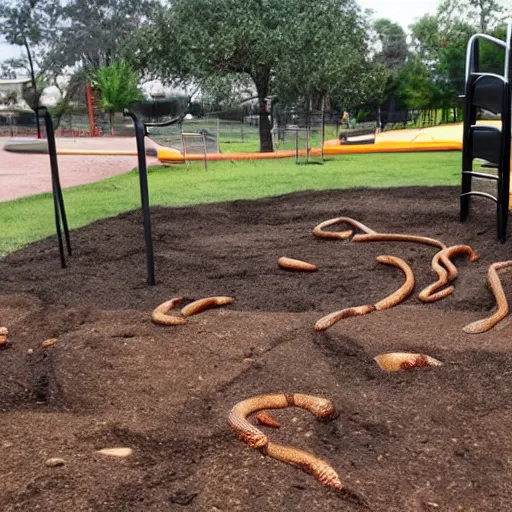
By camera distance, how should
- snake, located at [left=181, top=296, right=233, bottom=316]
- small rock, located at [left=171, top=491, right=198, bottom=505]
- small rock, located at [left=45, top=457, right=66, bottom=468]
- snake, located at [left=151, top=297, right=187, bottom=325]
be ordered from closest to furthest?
small rock, located at [left=171, top=491, right=198, bottom=505]
small rock, located at [left=45, top=457, right=66, bottom=468]
snake, located at [left=151, top=297, right=187, bottom=325]
snake, located at [left=181, top=296, right=233, bottom=316]

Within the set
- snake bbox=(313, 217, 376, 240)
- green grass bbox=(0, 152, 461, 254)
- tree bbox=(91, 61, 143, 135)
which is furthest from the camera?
tree bbox=(91, 61, 143, 135)

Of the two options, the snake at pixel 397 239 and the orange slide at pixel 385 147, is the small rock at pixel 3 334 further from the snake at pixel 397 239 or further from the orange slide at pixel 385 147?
the orange slide at pixel 385 147

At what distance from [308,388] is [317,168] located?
11.6 m

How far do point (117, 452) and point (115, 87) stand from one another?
42.4 metres

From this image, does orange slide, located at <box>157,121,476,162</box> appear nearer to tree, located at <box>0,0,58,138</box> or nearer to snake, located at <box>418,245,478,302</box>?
snake, located at <box>418,245,478,302</box>

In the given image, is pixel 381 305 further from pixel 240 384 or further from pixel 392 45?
pixel 392 45

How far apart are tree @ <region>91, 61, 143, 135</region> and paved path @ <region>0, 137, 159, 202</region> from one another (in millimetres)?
21286

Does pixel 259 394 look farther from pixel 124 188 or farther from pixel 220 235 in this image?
pixel 124 188

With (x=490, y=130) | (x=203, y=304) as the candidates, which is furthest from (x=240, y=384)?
(x=490, y=130)

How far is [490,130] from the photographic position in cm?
589

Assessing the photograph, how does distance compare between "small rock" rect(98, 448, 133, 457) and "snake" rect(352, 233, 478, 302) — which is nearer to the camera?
"small rock" rect(98, 448, 133, 457)

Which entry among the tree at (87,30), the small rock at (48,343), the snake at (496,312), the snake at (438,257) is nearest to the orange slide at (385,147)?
the snake at (438,257)

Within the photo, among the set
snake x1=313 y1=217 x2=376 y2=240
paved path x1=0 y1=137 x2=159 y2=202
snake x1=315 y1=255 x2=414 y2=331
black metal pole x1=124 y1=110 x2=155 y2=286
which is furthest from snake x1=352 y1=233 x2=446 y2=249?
paved path x1=0 y1=137 x2=159 y2=202

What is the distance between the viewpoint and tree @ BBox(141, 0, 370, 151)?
18922 mm
